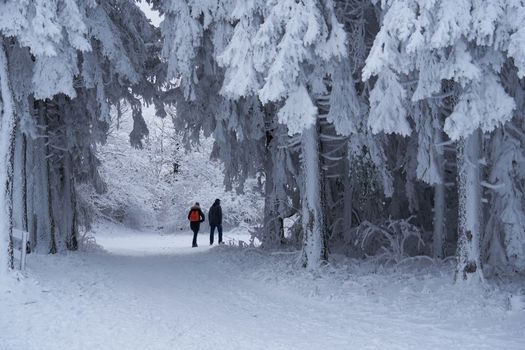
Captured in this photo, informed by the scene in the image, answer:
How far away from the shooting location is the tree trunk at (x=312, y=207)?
1133 cm

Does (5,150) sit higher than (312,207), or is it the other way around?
(5,150)

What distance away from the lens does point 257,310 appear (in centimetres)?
816

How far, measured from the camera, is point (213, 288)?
33.3 feet

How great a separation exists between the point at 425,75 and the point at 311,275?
4429mm

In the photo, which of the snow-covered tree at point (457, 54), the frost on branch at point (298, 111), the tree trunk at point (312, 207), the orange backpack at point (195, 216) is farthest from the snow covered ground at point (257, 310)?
the orange backpack at point (195, 216)

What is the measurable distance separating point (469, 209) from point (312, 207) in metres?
3.36

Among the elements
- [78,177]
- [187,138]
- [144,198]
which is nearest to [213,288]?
[187,138]

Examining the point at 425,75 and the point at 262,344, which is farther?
the point at 425,75

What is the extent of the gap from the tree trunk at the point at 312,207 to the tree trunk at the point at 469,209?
313 cm

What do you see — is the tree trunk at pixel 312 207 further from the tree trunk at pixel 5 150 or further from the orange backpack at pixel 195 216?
the orange backpack at pixel 195 216

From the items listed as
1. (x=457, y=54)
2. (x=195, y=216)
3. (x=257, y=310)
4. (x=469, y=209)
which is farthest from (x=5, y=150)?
(x=195, y=216)

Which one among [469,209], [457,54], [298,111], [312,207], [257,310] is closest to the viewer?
[457,54]

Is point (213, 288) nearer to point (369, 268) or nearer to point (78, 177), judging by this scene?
point (369, 268)

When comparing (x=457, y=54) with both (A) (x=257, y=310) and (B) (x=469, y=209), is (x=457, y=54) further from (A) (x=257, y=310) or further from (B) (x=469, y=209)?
(A) (x=257, y=310)
